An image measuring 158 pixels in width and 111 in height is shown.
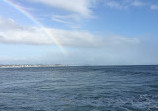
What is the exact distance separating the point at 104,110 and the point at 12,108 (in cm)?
868

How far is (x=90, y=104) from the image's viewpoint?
18.0 m

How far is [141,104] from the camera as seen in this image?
58.8 feet

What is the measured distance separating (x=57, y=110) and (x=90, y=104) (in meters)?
3.73

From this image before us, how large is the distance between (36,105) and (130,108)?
921 centimetres

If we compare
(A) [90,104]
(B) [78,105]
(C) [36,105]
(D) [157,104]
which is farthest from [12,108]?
(D) [157,104]

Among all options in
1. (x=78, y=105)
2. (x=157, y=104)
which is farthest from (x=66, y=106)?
(x=157, y=104)

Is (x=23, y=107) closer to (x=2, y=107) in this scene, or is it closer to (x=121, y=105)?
(x=2, y=107)

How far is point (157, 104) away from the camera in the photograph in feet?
57.9

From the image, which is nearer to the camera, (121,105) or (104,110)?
(104,110)

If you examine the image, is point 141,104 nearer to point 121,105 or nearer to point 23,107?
point 121,105

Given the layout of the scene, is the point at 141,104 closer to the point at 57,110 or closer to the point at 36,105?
the point at 57,110

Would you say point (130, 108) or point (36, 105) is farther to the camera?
point (36, 105)

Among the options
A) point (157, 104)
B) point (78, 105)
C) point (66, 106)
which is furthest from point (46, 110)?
point (157, 104)

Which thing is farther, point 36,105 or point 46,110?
point 36,105
